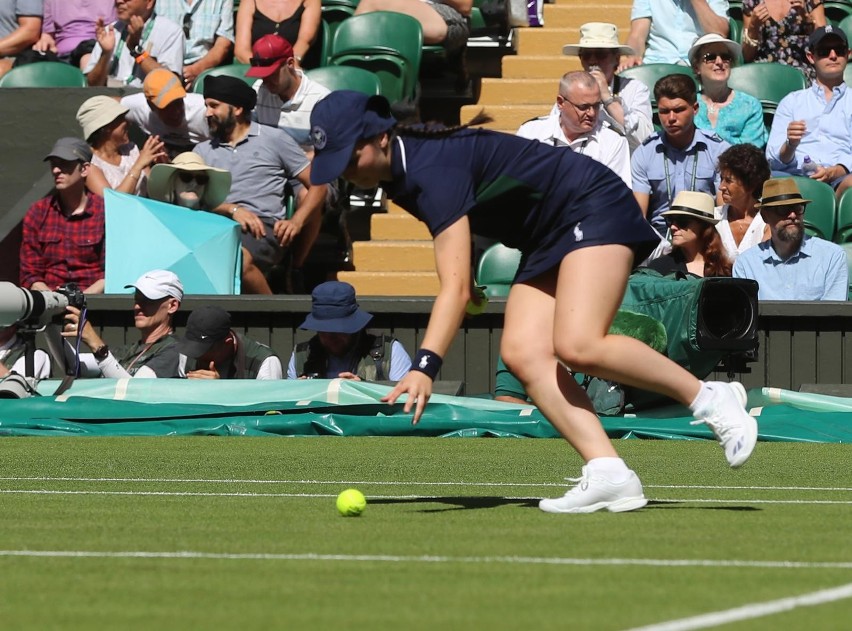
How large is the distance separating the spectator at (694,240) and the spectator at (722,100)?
6.93 ft

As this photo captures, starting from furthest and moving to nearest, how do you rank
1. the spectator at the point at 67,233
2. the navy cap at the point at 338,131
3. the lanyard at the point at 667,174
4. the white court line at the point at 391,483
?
the spectator at the point at 67,233, the lanyard at the point at 667,174, the white court line at the point at 391,483, the navy cap at the point at 338,131

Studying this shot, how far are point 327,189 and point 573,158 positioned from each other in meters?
6.93

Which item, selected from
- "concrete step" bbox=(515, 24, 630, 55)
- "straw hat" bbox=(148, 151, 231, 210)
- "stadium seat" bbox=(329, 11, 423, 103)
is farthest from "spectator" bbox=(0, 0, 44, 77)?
"concrete step" bbox=(515, 24, 630, 55)

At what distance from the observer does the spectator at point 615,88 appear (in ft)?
40.4

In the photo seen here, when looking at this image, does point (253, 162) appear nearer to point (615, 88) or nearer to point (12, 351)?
point (12, 351)

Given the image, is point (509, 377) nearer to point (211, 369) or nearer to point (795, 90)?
point (211, 369)

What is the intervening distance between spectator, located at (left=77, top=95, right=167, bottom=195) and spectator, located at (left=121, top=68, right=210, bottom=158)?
0.69 ft

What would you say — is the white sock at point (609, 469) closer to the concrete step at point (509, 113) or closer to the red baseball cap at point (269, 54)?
the red baseball cap at point (269, 54)

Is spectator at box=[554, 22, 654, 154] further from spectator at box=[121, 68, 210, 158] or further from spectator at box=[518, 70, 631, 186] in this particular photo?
spectator at box=[121, 68, 210, 158]

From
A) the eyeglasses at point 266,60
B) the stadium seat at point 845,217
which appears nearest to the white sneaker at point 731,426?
the stadium seat at point 845,217

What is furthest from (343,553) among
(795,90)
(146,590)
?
(795,90)

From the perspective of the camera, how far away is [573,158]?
5906mm

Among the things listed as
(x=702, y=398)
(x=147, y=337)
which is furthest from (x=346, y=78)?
(x=702, y=398)

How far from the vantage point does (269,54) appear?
41.7 ft
